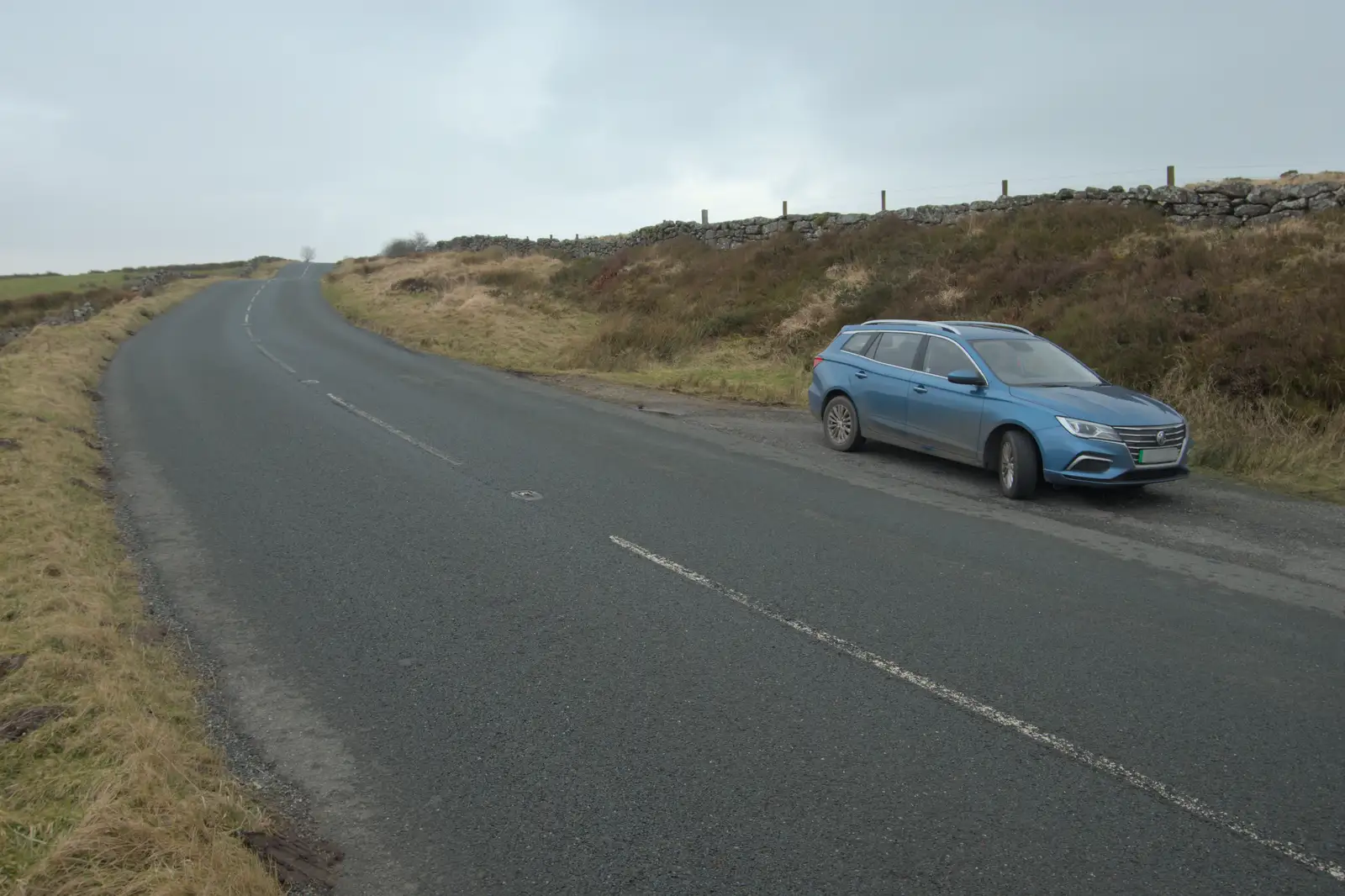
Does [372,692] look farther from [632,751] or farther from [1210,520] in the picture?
[1210,520]

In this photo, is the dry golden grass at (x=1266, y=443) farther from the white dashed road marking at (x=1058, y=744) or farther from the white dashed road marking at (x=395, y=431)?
the white dashed road marking at (x=395, y=431)

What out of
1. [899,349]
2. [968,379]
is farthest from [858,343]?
[968,379]

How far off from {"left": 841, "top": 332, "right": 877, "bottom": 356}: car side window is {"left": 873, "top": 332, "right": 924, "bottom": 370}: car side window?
209mm

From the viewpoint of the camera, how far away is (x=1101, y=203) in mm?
23797

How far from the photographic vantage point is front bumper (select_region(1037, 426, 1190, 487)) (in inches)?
366

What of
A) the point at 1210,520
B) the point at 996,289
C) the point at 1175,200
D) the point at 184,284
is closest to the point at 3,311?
the point at 184,284

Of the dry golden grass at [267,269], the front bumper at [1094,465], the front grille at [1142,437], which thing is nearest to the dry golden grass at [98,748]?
the front bumper at [1094,465]

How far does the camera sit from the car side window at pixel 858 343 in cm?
1241

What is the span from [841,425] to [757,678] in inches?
297

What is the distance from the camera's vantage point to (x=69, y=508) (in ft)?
27.6

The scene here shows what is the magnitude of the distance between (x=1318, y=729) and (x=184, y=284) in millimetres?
63254

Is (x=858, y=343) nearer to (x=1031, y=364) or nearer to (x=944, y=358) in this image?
(x=944, y=358)

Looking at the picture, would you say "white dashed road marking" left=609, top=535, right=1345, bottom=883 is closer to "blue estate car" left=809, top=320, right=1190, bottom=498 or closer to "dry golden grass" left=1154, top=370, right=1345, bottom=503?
"blue estate car" left=809, top=320, right=1190, bottom=498

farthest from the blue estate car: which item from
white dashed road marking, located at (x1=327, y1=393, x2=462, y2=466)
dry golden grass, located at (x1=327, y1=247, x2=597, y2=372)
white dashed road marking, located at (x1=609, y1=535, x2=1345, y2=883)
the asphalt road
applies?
dry golden grass, located at (x1=327, y1=247, x2=597, y2=372)
